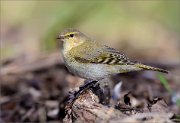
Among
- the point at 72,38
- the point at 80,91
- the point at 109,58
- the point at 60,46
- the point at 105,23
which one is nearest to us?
the point at 80,91

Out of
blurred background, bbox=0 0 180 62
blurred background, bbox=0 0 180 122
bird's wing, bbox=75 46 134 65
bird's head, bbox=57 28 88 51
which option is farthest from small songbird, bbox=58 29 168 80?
blurred background, bbox=0 0 180 62

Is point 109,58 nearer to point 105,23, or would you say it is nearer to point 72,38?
point 72,38

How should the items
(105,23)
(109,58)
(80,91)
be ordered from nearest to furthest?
(80,91) < (109,58) < (105,23)

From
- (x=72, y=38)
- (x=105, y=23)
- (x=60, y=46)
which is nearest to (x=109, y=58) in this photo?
(x=72, y=38)

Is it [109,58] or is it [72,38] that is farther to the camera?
[72,38]

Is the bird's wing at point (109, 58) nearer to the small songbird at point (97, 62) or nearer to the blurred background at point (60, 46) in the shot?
the small songbird at point (97, 62)

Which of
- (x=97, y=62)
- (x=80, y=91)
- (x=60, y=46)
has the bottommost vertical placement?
(x=60, y=46)
